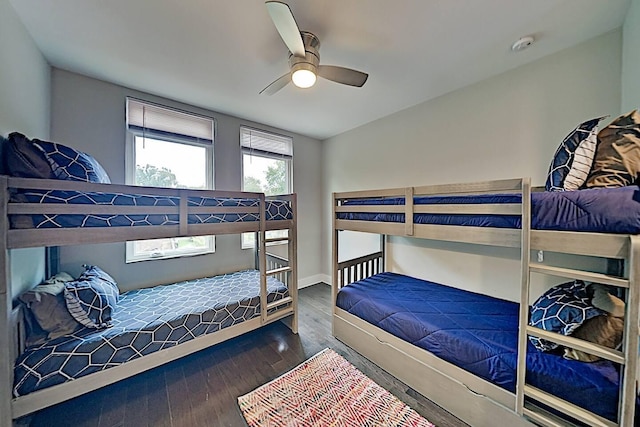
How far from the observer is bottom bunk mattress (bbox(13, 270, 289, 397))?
142cm

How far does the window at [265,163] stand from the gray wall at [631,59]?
3597 mm

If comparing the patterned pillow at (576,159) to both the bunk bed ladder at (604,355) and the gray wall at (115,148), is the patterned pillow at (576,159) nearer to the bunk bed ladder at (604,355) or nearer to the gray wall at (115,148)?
the bunk bed ladder at (604,355)

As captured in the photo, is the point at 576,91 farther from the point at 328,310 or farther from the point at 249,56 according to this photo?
the point at 328,310

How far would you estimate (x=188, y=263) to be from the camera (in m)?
2.97

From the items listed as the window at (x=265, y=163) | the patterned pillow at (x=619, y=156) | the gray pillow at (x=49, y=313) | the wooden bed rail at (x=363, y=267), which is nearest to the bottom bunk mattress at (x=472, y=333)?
the wooden bed rail at (x=363, y=267)

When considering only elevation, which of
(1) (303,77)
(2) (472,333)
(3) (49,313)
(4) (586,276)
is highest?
(1) (303,77)

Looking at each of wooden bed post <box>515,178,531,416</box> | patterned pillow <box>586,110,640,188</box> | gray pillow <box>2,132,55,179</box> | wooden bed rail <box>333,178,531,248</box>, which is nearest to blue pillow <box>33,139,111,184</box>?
gray pillow <box>2,132,55,179</box>

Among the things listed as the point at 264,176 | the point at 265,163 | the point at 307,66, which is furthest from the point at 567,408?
the point at 265,163

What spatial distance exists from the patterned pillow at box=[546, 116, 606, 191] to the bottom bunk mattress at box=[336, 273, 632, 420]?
3.27 ft

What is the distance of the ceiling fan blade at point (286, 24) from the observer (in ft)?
3.99

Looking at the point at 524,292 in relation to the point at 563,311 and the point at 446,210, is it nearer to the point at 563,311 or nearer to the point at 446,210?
the point at 563,311

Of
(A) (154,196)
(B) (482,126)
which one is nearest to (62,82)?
(A) (154,196)

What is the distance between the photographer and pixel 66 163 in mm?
1518

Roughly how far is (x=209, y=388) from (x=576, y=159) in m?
2.98
